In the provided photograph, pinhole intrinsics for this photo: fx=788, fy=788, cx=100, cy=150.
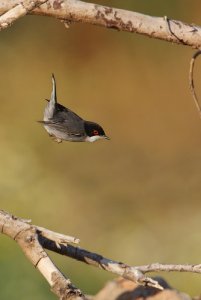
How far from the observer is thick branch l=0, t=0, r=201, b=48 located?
18.5ft

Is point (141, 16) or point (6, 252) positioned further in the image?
point (6, 252)

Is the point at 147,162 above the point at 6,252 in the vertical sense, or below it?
above

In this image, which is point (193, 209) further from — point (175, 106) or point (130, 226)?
point (175, 106)

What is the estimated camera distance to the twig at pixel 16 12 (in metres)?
5.30

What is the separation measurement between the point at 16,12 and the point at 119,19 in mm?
760

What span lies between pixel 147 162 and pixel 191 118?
104cm

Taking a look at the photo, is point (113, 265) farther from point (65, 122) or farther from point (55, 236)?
point (65, 122)

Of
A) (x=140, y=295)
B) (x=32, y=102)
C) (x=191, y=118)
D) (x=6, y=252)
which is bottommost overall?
(x=140, y=295)

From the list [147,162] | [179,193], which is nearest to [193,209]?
[179,193]

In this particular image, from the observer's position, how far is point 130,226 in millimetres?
11227

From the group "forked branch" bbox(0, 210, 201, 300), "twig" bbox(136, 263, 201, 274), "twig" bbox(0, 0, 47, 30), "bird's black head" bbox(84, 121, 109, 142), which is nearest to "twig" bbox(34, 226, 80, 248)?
"forked branch" bbox(0, 210, 201, 300)

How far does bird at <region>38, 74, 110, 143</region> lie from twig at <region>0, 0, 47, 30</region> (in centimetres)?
69

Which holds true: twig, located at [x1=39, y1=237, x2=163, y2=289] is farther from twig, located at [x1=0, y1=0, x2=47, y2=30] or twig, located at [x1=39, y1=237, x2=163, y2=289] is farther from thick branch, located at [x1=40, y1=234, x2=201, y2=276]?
twig, located at [x1=0, y1=0, x2=47, y2=30]

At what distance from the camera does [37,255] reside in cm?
538
